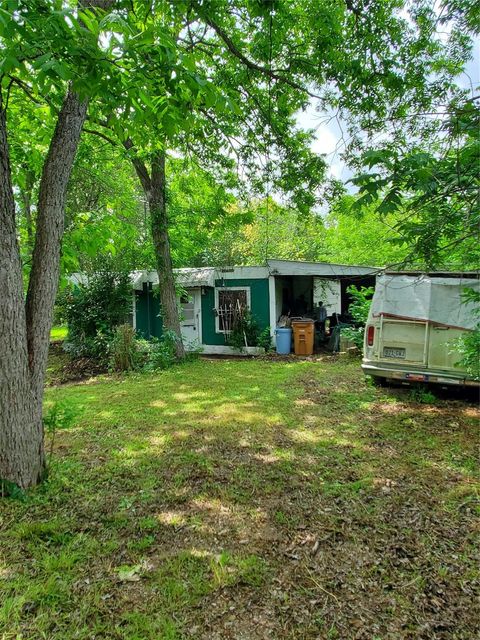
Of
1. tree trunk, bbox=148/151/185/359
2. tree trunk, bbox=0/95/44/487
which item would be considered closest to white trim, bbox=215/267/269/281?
tree trunk, bbox=148/151/185/359

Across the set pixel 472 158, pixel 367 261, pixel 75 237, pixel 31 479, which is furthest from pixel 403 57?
pixel 367 261

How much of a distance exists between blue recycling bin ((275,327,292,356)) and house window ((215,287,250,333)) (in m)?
1.46

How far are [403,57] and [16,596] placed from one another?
251 inches

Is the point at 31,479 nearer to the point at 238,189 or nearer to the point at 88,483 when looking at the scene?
the point at 88,483

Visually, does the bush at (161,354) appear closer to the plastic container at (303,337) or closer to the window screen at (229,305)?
the window screen at (229,305)

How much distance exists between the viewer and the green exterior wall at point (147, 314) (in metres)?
13.2

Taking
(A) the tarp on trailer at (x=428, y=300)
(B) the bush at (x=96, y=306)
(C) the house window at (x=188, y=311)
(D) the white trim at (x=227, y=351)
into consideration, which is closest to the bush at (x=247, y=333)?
(D) the white trim at (x=227, y=351)

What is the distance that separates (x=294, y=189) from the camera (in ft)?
21.6

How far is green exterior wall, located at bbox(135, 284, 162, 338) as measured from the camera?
519 inches

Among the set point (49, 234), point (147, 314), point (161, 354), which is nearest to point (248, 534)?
point (49, 234)

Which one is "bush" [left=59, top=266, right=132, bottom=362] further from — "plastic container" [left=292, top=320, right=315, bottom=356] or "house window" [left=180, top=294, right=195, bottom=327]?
"plastic container" [left=292, top=320, right=315, bottom=356]

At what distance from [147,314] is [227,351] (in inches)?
133

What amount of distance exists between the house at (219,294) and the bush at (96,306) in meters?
0.83

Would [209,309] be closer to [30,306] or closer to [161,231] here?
[161,231]
